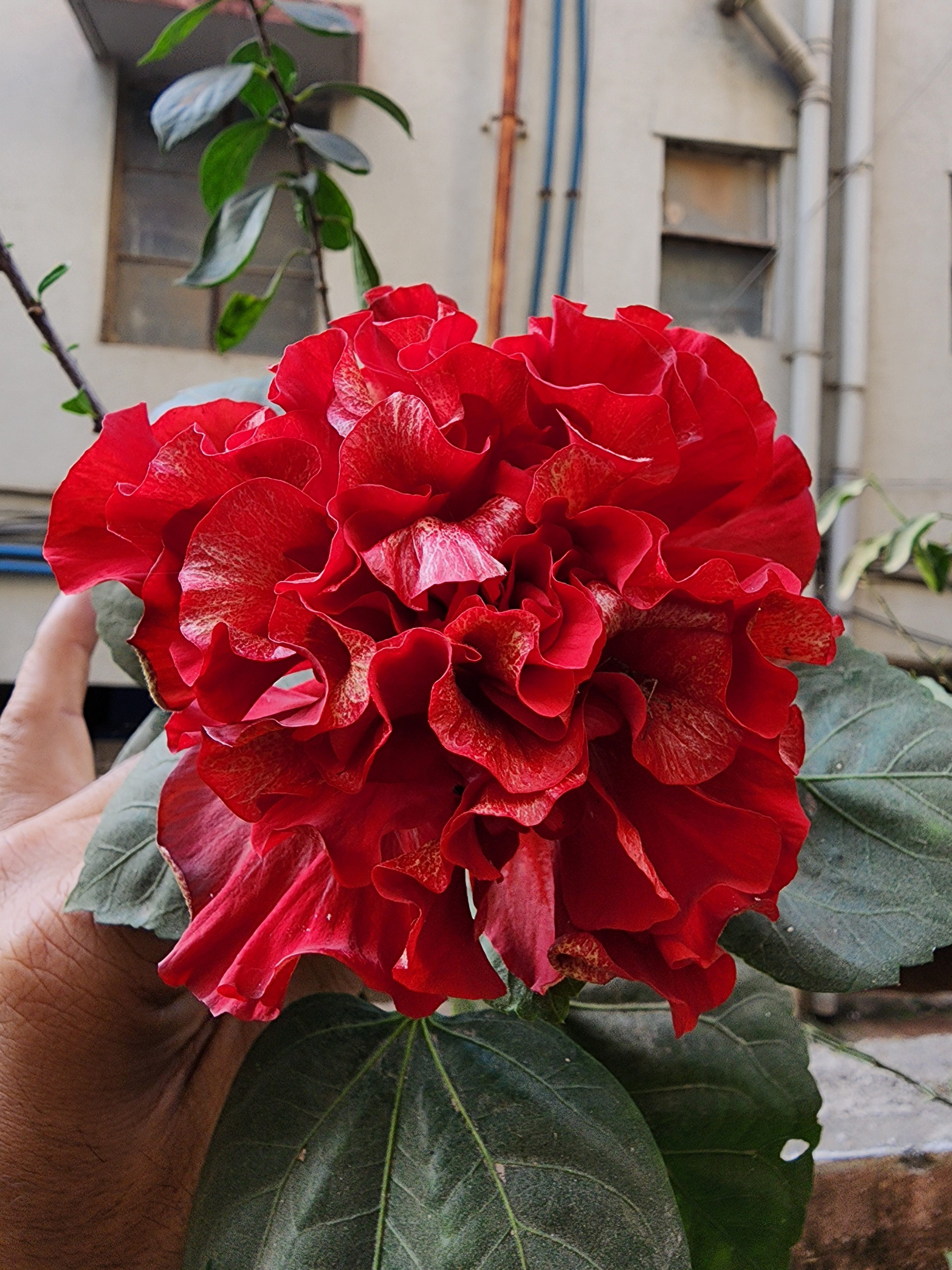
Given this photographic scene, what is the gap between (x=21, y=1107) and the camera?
0.32 meters

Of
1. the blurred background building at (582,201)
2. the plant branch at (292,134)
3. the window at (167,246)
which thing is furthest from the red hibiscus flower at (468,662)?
the window at (167,246)

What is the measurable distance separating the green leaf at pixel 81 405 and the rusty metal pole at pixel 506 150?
1.57m

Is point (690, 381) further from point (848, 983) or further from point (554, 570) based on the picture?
point (848, 983)

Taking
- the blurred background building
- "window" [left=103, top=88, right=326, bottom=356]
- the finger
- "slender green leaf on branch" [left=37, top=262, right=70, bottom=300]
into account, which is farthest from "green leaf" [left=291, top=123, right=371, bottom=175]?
"window" [left=103, top=88, right=326, bottom=356]

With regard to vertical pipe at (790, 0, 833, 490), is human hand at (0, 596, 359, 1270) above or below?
below

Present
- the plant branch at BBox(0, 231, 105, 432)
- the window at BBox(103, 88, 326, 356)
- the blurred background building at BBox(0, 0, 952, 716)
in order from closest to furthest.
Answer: the plant branch at BBox(0, 231, 105, 432), the blurred background building at BBox(0, 0, 952, 716), the window at BBox(103, 88, 326, 356)

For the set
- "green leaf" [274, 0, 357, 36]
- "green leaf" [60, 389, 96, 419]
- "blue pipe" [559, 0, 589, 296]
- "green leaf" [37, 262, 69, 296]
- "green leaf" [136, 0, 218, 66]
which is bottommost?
"green leaf" [60, 389, 96, 419]

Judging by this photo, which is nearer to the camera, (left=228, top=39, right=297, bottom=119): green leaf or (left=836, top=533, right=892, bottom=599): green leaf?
(left=228, top=39, right=297, bottom=119): green leaf

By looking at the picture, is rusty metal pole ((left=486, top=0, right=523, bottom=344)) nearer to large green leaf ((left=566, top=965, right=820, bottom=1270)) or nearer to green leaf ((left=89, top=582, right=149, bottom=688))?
green leaf ((left=89, top=582, right=149, bottom=688))

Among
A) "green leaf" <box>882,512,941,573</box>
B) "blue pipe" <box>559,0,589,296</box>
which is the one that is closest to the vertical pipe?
"blue pipe" <box>559,0,589,296</box>

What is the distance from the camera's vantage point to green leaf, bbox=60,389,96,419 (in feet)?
1.54

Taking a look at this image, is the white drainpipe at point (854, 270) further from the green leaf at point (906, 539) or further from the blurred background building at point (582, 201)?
the green leaf at point (906, 539)

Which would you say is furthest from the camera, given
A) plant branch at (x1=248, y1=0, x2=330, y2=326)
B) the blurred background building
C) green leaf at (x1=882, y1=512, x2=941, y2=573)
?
the blurred background building

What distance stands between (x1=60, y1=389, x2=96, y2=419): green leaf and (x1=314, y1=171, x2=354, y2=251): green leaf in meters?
0.26
